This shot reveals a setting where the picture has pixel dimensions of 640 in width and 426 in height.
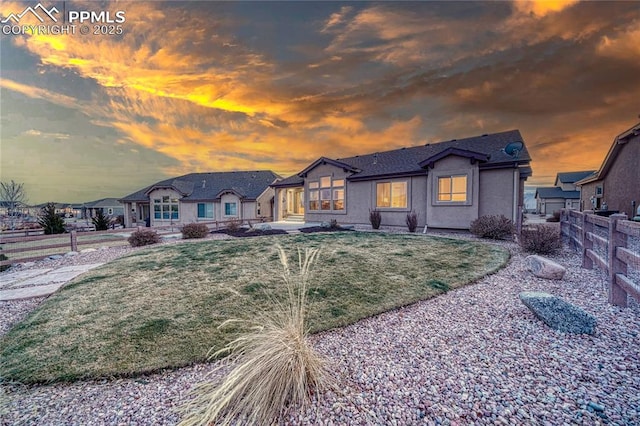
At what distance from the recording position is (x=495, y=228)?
992 centimetres

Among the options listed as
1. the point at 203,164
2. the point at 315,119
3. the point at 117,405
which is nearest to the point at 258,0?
the point at 315,119

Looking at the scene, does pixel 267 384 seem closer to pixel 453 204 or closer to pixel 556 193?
pixel 453 204

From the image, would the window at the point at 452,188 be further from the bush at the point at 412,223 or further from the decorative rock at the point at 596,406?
the decorative rock at the point at 596,406

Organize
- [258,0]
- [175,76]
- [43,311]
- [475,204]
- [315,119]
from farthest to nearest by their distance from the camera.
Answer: [315,119] < [475,204] < [175,76] < [258,0] < [43,311]

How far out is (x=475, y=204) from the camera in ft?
38.2

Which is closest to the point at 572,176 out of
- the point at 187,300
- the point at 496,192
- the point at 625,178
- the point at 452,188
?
the point at 625,178

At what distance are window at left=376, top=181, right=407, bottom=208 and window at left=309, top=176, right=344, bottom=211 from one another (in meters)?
2.57

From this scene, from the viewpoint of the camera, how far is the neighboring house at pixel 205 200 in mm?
24094

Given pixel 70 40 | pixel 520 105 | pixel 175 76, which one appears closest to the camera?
pixel 70 40

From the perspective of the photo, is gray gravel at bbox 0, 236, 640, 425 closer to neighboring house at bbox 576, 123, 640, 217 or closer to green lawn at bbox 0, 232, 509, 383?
green lawn at bbox 0, 232, 509, 383

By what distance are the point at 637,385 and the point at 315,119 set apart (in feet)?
47.2

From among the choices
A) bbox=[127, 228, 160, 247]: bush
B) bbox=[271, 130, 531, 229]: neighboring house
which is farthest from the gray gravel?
bbox=[127, 228, 160, 247]: bush

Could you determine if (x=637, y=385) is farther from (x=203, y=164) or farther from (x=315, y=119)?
(x=203, y=164)

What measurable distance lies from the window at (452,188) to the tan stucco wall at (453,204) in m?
0.21
